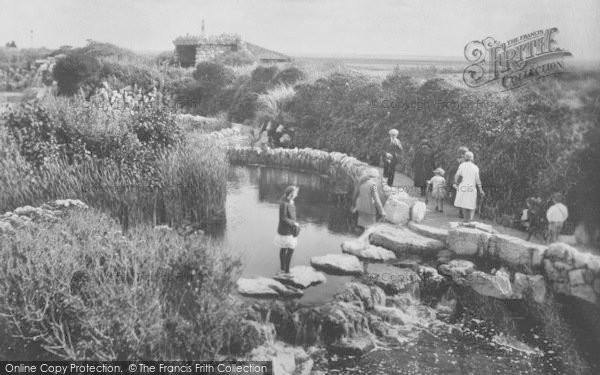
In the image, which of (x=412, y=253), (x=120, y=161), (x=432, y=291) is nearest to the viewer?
(x=432, y=291)

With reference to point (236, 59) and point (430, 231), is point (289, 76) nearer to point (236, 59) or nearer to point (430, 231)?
point (236, 59)

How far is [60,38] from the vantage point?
12.2 meters

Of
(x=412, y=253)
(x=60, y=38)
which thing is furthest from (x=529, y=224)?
(x=60, y=38)

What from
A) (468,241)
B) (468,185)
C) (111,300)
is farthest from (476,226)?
(111,300)

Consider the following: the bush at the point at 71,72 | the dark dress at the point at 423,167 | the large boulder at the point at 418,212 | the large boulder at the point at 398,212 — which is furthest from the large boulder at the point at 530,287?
the bush at the point at 71,72

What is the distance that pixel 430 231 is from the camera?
992cm

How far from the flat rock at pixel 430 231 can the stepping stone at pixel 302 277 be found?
95.3 inches

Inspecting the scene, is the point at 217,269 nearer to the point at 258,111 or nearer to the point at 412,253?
the point at 412,253

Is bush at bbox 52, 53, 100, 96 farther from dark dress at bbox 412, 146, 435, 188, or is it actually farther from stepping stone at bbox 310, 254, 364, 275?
stepping stone at bbox 310, 254, 364, 275

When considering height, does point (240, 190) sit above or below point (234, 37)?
below

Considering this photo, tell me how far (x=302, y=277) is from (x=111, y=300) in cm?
322

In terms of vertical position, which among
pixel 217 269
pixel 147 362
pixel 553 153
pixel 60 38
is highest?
pixel 60 38

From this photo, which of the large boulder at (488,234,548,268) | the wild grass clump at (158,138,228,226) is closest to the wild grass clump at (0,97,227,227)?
the wild grass clump at (158,138,228,226)

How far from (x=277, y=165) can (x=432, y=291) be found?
908cm
